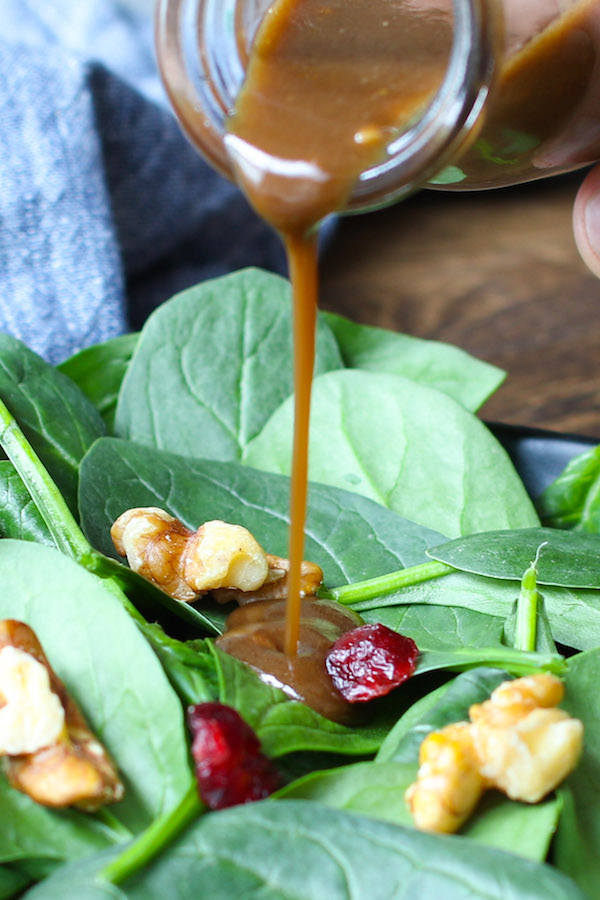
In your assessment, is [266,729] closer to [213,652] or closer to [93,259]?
[213,652]

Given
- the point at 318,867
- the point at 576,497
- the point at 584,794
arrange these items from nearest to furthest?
the point at 318,867, the point at 584,794, the point at 576,497

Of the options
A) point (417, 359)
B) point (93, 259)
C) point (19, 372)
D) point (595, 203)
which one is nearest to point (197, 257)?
point (93, 259)

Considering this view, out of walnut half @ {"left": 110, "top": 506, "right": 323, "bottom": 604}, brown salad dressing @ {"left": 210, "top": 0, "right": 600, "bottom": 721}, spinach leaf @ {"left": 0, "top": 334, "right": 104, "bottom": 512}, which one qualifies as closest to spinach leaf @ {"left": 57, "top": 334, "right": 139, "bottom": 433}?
spinach leaf @ {"left": 0, "top": 334, "right": 104, "bottom": 512}

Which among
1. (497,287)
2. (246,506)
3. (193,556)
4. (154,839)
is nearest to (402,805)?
(154,839)

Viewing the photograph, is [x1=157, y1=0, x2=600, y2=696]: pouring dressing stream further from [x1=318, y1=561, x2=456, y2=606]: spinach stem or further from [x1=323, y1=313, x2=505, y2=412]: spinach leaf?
[x1=323, y1=313, x2=505, y2=412]: spinach leaf

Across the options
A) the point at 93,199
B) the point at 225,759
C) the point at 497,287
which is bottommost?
the point at 497,287

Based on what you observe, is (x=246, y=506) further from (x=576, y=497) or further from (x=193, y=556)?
(x=576, y=497)

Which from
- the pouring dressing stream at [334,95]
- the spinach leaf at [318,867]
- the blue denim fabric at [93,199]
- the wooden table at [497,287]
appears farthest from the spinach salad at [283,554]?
the wooden table at [497,287]
